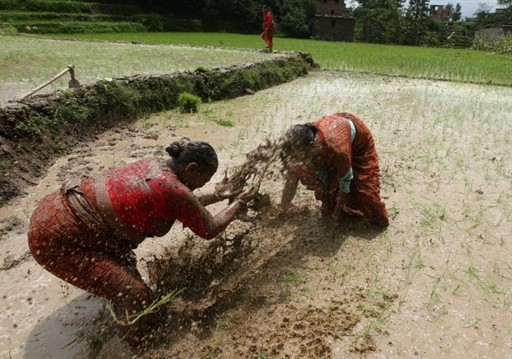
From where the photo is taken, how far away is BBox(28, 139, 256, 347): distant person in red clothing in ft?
7.37

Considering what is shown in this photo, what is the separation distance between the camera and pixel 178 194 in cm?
229

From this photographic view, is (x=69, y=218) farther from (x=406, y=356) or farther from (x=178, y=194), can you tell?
(x=406, y=356)

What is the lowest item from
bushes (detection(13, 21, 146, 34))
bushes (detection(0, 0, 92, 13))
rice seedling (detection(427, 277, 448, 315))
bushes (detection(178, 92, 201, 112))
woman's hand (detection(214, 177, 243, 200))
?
rice seedling (detection(427, 277, 448, 315))

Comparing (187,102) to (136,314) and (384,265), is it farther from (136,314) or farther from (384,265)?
(136,314)

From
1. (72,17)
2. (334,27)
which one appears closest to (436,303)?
(72,17)

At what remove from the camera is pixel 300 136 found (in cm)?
303

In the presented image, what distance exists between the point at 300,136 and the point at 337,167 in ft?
1.53

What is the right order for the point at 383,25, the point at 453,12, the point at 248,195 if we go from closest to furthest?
the point at 248,195, the point at 383,25, the point at 453,12

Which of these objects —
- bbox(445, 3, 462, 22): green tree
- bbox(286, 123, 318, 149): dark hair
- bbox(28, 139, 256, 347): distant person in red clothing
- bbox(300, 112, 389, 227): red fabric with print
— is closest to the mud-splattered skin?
bbox(28, 139, 256, 347): distant person in red clothing

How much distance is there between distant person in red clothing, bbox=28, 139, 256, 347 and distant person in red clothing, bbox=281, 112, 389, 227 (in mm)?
970

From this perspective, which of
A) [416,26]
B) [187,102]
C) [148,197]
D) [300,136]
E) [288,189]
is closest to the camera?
[148,197]

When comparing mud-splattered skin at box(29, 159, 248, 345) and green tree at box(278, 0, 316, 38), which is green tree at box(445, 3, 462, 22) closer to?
green tree at box(278, 0, 316, 38)

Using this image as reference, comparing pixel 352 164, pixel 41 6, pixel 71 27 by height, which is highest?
pixel 41 6

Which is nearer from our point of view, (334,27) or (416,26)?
(416,26)
